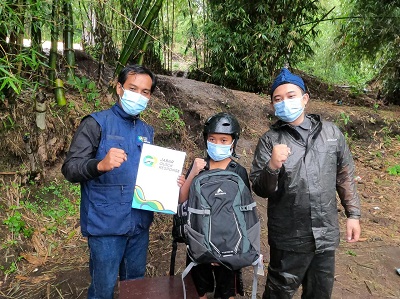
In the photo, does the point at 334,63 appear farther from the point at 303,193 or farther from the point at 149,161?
the point at 149,161

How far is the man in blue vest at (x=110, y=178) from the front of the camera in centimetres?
191

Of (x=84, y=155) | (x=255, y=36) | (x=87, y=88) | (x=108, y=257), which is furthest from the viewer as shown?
(x=255, y=36)

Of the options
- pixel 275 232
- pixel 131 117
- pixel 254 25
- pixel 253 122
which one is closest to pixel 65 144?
pixel 131 117

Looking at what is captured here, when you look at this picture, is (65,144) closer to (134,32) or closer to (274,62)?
(134,32)

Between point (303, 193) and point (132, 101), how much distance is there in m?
1.18

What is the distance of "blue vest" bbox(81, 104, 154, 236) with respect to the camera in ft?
6.35

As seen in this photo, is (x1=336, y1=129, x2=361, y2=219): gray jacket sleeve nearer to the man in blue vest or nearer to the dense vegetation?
the man in blue vest

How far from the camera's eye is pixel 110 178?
1956mm

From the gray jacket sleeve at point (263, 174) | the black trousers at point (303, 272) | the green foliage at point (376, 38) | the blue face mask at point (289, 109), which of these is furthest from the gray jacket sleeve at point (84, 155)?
the green foliage at point (376, 38)

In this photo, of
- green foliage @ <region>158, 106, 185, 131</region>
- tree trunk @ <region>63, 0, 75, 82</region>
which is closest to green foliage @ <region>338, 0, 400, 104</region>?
green foliage @ <region>158, 106, 185, 131</region>

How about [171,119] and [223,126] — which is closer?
[223,126]

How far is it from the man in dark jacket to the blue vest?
758mm

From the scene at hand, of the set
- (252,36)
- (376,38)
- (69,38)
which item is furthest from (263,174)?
(376,38)

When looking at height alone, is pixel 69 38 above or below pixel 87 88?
above
